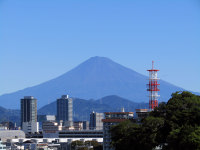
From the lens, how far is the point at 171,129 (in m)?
66.6

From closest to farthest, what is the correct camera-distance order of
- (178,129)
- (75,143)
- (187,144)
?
(187,144) → (178,129) → (75,143)

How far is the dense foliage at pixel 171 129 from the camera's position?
6013 centimetres

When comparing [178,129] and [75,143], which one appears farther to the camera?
[75,143]

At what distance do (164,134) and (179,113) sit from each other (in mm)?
2603

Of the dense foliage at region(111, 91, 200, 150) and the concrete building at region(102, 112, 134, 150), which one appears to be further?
the concrete building at region(102, 112, 134, 150)

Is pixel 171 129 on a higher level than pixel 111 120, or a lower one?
A: lower

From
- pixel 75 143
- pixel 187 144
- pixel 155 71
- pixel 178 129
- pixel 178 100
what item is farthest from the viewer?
pixel 75 143

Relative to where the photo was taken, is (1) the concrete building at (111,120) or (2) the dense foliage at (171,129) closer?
(2) the dense foliage at (171,129)

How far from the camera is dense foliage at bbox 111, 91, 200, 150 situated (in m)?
60.1

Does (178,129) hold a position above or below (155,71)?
below

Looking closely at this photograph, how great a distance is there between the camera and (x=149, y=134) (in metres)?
68.8

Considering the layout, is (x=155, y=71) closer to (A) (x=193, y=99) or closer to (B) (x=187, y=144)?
(A) (x=193, y=99)

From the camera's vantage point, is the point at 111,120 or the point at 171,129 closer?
the point at 171,129

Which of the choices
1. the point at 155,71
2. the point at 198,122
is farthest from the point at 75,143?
the point at 198,122
